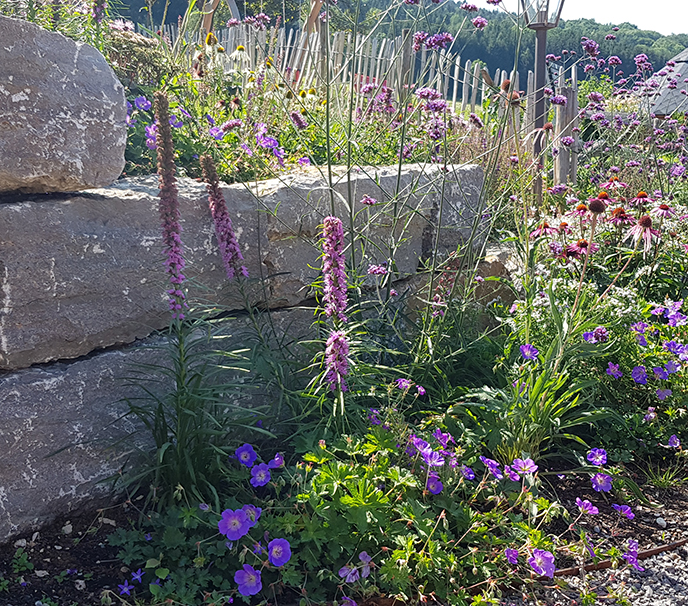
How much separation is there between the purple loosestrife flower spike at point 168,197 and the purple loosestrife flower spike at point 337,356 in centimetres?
55

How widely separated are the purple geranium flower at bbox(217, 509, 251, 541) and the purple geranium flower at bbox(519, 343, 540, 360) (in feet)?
5.05

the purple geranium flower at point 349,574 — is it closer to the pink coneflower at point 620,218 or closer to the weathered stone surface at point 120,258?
the weathered stone surface at point 120,258

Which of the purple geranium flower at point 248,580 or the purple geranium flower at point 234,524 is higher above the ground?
the purple geranium flower at point 234,524

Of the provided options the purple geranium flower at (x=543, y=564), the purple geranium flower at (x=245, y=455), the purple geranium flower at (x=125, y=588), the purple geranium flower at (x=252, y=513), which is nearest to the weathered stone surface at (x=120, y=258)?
the purple geranium flower at (x=245, y=455)

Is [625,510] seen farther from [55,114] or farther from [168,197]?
[55,114]

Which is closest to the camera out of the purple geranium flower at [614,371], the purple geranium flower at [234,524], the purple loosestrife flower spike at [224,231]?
the purple geranium flower at [234,524]

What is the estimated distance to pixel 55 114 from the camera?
7.62ft

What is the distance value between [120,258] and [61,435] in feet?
2.43

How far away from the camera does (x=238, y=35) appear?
844 centimetres

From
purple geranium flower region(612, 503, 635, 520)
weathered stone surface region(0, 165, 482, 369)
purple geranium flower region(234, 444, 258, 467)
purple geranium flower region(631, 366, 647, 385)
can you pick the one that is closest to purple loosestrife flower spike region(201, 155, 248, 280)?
weathered stone surface region(0, 165, 482, 369)

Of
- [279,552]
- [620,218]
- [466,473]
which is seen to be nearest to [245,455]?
[279,552]

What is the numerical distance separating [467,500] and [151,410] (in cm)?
137

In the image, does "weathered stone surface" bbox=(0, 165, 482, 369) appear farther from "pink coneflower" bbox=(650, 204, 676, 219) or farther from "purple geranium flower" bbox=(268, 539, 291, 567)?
"pink coneflower" bbox=(650, 204, 676, 219)

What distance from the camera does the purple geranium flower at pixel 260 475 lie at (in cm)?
222
